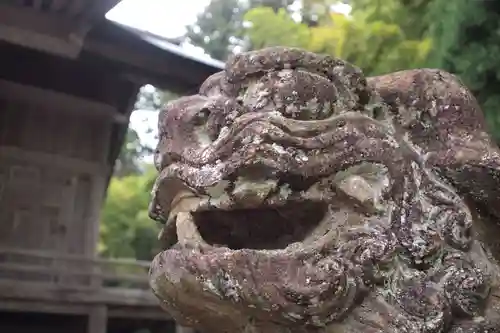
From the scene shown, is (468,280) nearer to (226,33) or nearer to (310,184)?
(310,184)

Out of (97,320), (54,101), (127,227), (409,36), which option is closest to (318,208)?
(409,36)

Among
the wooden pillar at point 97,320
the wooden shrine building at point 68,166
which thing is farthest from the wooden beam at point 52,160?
the wooden pillar at point 97,320

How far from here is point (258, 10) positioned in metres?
5.18

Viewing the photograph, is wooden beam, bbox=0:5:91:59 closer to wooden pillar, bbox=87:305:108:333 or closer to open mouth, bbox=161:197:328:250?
wooden pillar, bbox=87:305:108:333

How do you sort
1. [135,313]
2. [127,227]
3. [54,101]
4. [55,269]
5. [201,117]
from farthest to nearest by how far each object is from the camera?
1. [127,227]
2. [135,313]
3. [54,101]
4. [55,269]
5. [201,117]

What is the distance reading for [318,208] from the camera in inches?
44.8

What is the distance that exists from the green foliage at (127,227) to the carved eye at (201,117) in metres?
10.4

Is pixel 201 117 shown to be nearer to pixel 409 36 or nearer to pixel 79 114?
pixel 409 36

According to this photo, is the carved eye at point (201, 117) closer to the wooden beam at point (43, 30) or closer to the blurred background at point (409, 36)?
the blurred background at point (409, 36)

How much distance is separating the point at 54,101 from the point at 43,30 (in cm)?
181

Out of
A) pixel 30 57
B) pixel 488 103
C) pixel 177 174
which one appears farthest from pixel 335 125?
pixel 30 57

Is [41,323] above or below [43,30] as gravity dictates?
below

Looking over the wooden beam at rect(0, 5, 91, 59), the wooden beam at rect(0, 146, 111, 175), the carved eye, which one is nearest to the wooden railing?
the wooden beam at rect(0, 146, 111, 175)

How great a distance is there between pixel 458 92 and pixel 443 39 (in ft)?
5.20
